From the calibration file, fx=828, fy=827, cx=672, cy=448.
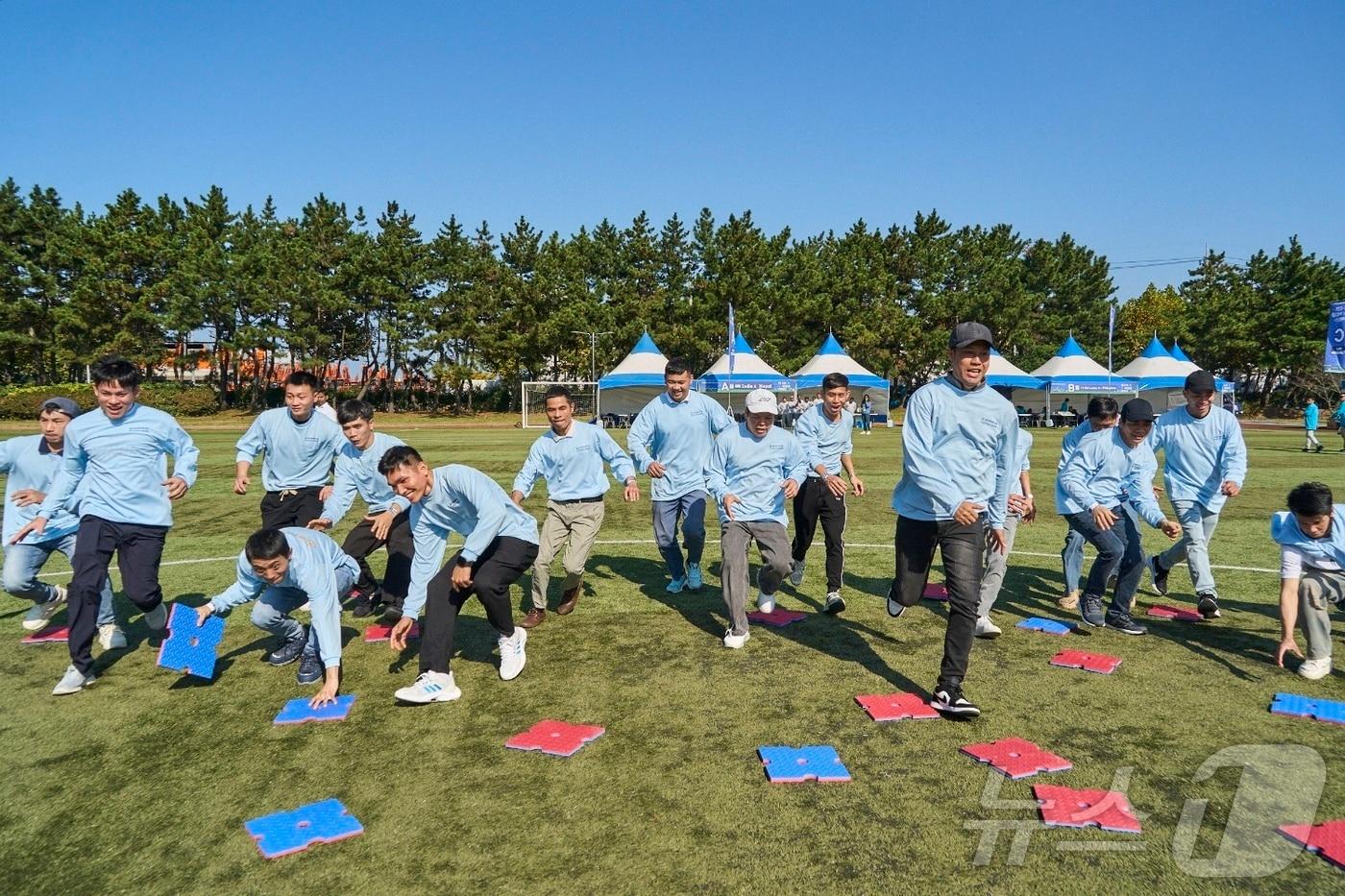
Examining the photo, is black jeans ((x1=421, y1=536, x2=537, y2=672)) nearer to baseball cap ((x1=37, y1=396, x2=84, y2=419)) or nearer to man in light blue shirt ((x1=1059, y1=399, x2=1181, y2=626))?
baseball cap ((x1=37, y1=396, x2=84, y2=419))

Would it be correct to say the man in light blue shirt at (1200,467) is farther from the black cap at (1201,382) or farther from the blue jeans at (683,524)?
the blue jeans at (683,524)

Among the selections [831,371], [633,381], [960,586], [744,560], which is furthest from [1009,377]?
[960,586]

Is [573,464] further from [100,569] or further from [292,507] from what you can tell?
[100,569]

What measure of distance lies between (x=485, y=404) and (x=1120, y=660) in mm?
57327

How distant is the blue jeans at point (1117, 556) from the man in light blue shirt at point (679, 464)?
334cm

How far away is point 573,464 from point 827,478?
2371mm

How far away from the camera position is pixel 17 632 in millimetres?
7031

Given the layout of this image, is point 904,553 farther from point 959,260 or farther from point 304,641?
point 959,260

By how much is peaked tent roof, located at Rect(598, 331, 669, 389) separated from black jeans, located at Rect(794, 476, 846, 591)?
3263 cm

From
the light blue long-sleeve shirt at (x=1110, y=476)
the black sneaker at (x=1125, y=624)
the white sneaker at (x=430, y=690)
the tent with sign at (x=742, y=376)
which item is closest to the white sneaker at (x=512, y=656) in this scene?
the white sneaker at (x=430, y=690)

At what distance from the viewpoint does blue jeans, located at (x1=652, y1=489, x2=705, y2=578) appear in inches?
320

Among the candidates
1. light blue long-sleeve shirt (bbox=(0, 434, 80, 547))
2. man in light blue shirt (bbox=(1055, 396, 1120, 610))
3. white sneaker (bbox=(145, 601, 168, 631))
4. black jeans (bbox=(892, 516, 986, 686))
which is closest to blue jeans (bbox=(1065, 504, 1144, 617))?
man in light blue shirt (bbox=(1055, 396, 1120, 610))

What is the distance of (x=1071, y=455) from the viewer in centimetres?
722

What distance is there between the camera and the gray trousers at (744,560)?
636 cm
